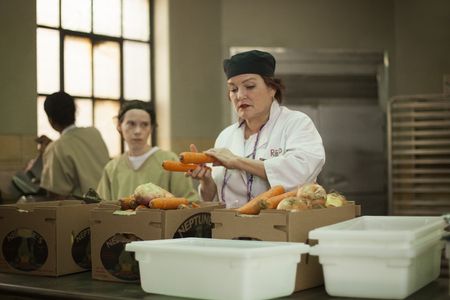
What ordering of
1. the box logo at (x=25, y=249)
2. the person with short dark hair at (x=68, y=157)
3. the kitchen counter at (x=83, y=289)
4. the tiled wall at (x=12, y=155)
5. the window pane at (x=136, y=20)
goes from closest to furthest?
the kitchen counter at (x=83, y=289) → the box logo at (x=25, y=249) → the person with short dark hair at (x=68, y=157) → the tiled wall at (x=12, y=155) → the window pane at (x=136, y=20)

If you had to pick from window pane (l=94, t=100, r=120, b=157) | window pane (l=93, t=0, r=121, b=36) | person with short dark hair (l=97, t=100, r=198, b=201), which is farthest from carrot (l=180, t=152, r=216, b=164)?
window pane (l=93, t=0, r=121, b=36)

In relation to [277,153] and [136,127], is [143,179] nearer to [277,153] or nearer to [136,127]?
[136,127]

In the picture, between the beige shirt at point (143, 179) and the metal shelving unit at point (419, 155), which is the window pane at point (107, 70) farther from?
the metal shelving unit at point (419, 155)

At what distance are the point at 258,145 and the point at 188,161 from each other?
0.37 meters

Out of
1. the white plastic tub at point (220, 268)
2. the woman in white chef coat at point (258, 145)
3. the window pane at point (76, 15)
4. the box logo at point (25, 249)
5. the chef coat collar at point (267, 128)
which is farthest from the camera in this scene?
the window pane at point (76, 15)

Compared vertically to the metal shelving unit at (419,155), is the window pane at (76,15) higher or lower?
higher

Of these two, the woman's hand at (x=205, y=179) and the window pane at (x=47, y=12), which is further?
the window pane at (x=47, y=12)

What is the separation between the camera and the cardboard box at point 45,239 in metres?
2.37

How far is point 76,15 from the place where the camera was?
5.39m

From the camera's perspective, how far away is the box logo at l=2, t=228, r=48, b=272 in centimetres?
240

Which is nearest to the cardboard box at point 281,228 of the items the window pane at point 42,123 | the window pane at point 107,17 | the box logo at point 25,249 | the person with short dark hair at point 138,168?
the box logo at point 25,249

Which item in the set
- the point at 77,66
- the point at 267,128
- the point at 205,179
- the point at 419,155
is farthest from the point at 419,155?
the point at 205,179

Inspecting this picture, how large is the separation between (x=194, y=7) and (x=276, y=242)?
4.21 m

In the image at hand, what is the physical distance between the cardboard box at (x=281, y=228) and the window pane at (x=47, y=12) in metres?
3.47
